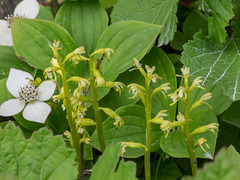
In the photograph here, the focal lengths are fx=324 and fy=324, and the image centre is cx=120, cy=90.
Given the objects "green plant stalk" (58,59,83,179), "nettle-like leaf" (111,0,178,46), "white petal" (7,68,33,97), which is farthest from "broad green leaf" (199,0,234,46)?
"white petal" (7,68,33,97)

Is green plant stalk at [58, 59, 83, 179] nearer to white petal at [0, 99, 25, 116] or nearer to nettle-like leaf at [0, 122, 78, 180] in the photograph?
nettle-like leaf at [0, 122, 78, 180]

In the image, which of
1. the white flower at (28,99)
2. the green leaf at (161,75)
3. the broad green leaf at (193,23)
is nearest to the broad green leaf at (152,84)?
the green leaf at (161,75)

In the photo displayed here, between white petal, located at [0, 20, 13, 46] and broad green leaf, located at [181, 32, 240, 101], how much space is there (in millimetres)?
786

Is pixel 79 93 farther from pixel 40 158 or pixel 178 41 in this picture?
pixel 178 41

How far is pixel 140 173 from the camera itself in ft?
4.16

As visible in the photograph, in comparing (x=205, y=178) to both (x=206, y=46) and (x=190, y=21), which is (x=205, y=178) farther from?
(x=190, y=21)

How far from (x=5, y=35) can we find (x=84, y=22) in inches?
14.4

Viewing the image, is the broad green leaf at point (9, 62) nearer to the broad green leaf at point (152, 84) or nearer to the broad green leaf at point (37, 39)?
the broad green leaf at point (37, 39)

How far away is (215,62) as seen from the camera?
1.26 metres

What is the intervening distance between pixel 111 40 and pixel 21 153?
0.67 metres

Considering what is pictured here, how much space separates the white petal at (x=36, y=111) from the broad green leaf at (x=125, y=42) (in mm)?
223

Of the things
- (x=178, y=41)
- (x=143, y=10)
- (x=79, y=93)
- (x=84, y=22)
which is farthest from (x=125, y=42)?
(x=79, y=93)

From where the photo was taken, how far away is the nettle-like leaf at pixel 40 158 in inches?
32.6

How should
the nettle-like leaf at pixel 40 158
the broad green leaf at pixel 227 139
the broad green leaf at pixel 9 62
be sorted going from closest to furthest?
the nettle-like leaf at pixel 40 158 < the broad green leaf at pixel 227 139 < the broad green leaf at pixel 9 62
